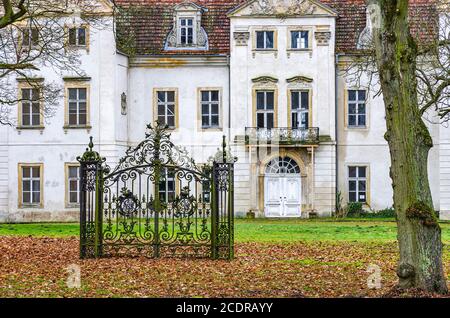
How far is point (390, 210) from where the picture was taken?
38.8 metres

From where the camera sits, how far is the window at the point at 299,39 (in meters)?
38.7

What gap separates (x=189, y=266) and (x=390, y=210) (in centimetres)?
2254

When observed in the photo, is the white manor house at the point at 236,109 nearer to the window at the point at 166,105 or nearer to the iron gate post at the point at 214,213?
the window at the point at 166,105

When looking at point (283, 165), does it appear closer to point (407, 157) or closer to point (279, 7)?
point (279, 7)

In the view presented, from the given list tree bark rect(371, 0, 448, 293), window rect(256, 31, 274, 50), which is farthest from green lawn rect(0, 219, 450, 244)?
tree bark rect(371, 0, 448, 293)

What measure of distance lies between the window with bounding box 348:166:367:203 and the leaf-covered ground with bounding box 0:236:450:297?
17098 mm

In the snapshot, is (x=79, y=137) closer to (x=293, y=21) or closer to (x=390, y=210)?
(x=293, y=21)

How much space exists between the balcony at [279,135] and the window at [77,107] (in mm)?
6641

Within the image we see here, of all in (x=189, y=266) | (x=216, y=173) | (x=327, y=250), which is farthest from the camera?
(x=327, y=250)

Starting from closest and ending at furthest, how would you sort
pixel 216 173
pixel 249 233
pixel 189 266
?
pixel 189 266, pixel 216 173, pixel 249 233

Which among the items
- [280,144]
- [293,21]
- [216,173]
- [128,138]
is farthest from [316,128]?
[216,173]

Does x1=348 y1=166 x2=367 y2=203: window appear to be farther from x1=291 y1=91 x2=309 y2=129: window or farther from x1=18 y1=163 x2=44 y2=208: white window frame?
x1=18 y1=163 x2=44 y2=208: white window frame

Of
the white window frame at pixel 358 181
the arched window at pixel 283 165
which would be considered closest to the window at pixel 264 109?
the arched window at pixel 283 165

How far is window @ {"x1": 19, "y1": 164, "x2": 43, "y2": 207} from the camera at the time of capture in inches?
1513
